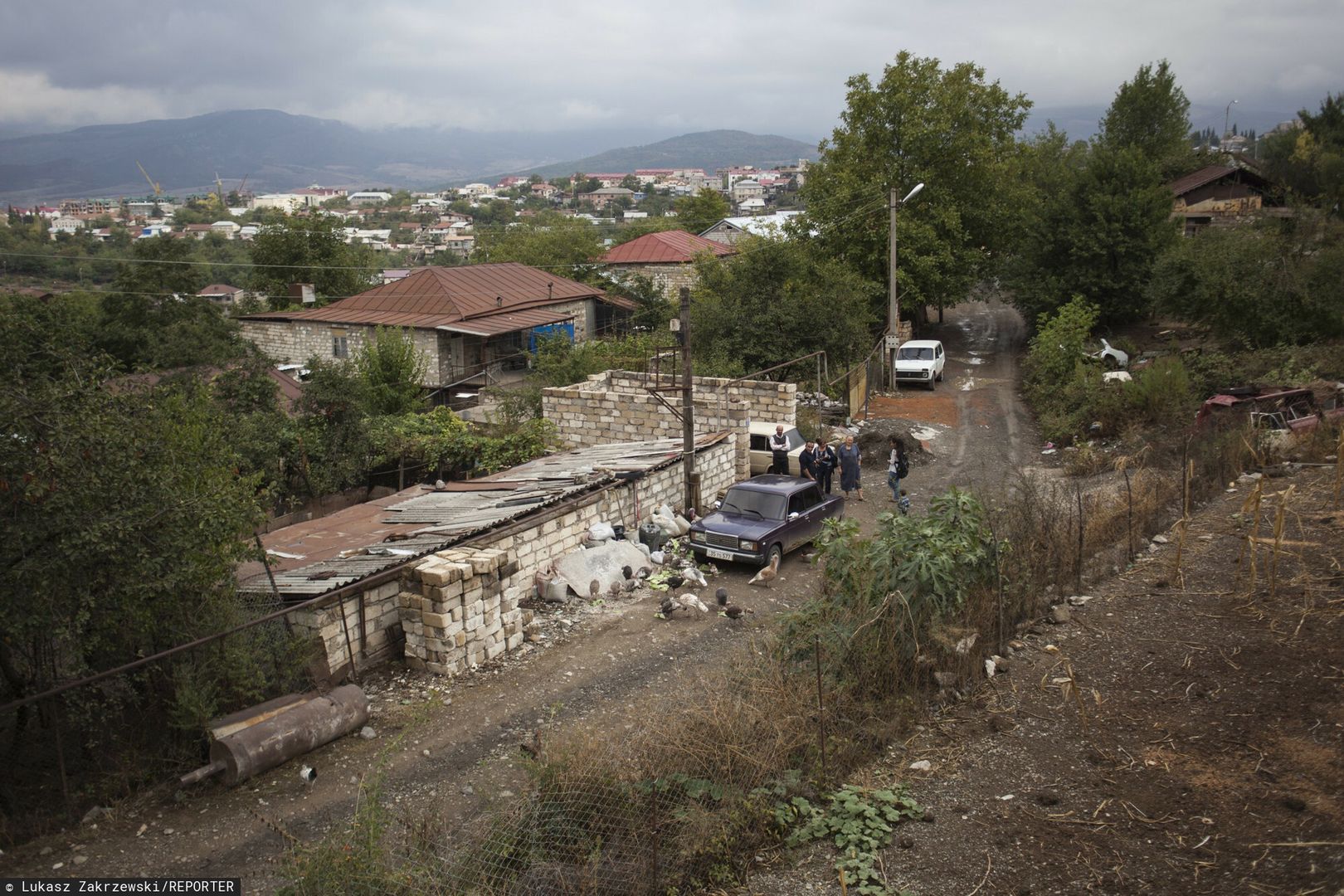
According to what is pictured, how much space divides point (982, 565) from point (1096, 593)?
211 cm

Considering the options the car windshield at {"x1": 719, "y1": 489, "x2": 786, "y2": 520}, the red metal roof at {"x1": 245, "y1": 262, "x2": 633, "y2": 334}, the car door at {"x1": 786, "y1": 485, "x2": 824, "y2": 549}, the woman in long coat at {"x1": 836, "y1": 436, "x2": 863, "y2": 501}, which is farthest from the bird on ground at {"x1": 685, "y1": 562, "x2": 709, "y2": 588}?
the red metal roof at {"x1": 245, "y1": 262, "x2": 633, "y2": 334}

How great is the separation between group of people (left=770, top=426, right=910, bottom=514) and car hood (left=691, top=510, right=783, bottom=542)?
9.91ft

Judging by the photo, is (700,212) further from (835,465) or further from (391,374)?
(835,465)

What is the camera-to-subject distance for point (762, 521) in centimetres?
1399

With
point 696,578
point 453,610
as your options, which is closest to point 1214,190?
point 696,578

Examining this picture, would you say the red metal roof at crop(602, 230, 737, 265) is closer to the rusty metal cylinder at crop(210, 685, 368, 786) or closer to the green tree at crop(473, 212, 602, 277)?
the green tree at crop(473, 212, 602, 277)

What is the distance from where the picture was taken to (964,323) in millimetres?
43594

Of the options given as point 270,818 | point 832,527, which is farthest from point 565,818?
point 832,527

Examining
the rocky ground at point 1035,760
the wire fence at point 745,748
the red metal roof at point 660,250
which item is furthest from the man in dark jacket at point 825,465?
the red metal roof at point 660,250

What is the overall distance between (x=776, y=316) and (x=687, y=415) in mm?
12883

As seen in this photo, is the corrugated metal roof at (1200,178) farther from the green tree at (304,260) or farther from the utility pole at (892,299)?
the green tree at (304,260)

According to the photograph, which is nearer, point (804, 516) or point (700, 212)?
point (804, 516)

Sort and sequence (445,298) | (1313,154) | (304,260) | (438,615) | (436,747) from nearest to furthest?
(436,747) → (438,615) → (445,298) → (1313,154) → (304,260)

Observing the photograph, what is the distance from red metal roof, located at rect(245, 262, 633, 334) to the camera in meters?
32.5
